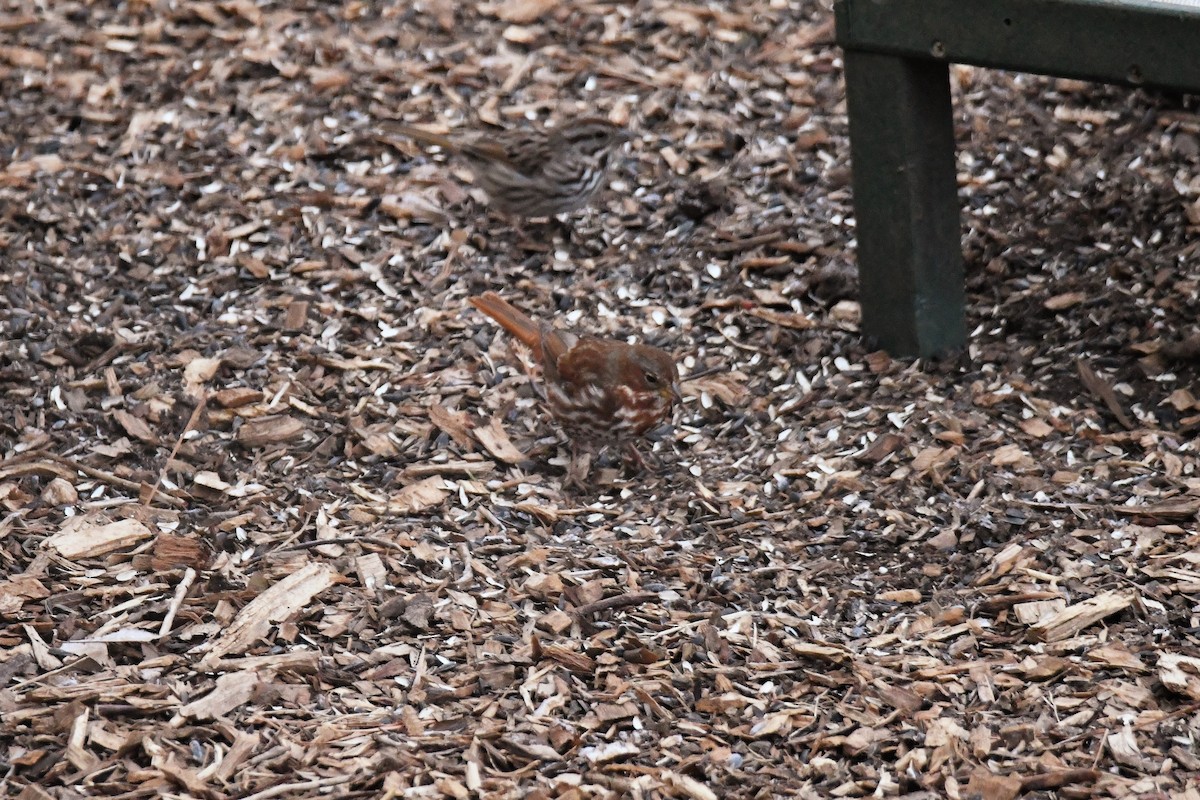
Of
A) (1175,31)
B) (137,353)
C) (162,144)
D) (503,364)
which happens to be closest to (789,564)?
(503,364)

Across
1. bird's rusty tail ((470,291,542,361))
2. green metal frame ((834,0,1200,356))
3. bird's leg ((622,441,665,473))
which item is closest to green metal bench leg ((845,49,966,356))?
green metal frame ((834,0,1200,356))

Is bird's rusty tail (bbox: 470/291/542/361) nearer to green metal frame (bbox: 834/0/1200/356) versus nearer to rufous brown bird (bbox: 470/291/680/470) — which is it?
rufous brown bird (bbox: 470/291/680/470)

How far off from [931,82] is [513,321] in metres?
1.90

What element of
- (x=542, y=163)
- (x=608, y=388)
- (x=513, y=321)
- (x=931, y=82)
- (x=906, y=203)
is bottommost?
(x=608, y=388)

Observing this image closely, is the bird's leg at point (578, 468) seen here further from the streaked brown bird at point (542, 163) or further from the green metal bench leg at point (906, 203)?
the streaked brown bird at point (542, 163)

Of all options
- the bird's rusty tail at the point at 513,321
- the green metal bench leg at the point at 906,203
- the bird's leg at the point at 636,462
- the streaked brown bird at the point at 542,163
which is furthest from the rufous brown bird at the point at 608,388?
the streaked brown bird at the point at 542,163

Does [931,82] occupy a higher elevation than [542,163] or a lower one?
higher

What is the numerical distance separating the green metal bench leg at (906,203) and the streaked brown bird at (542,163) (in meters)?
1.47

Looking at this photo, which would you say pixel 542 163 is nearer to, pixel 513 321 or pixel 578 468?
pixel 513 321

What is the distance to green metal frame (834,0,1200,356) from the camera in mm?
5184

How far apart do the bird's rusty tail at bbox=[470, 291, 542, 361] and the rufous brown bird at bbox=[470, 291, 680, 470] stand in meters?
0.19

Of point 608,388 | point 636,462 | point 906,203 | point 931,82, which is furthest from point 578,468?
point 931,82

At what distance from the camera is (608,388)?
220 inches

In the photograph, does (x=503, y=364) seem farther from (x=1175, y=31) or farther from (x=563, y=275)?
(x=1175, y=31)
